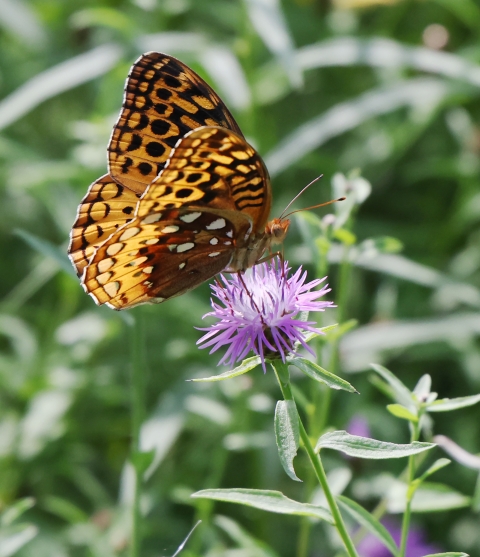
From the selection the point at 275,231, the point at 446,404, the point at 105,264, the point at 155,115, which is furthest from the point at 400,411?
the point at 155,115

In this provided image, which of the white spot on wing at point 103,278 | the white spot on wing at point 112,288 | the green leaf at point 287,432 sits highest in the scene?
the white spot on wing at point 103,278

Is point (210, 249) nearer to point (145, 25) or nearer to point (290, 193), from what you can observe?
point (290, 193)

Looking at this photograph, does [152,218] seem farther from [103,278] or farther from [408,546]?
[408,546]

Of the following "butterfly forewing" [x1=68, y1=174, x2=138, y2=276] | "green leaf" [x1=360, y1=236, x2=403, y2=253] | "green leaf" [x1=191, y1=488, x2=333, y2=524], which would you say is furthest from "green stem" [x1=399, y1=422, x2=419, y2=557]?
"butterfly forewing" [x1=68, y1=174, x2=138, y2=276]

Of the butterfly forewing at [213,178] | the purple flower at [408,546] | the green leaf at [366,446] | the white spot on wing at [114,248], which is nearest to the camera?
the green leaf at [366,446]

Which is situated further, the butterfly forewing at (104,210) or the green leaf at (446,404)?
the butterfly forewing at (104,210)

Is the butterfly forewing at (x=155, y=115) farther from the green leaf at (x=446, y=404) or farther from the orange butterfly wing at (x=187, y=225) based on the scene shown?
the green leaf at (x=446, y=404)

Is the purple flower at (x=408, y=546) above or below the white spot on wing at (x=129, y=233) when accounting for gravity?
below

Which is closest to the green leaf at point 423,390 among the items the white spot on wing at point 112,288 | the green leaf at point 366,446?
the green leaf at point 366,446
